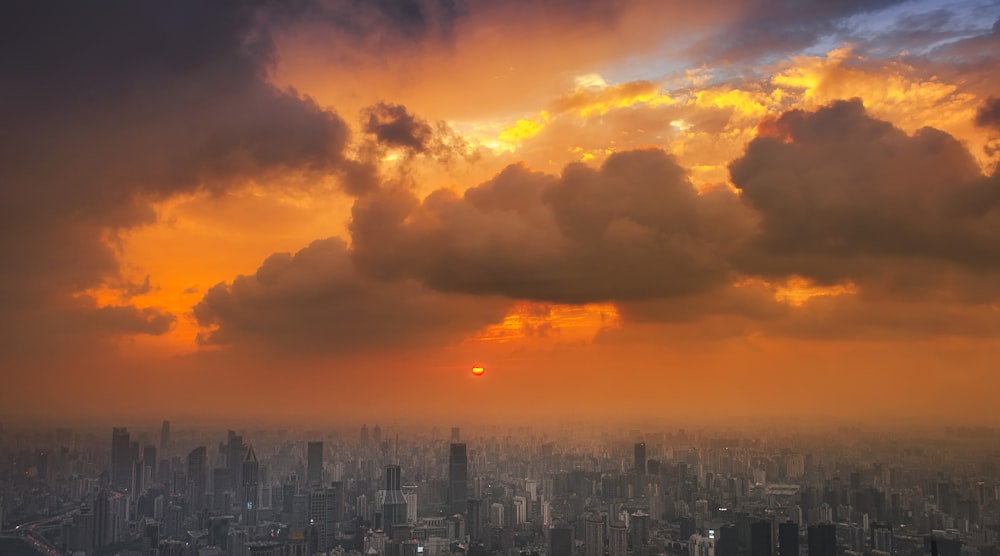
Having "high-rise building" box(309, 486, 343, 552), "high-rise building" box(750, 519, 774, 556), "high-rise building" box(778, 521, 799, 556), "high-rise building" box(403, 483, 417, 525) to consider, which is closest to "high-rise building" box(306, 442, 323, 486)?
"high-rise building" box(309, 486, 343, 552)

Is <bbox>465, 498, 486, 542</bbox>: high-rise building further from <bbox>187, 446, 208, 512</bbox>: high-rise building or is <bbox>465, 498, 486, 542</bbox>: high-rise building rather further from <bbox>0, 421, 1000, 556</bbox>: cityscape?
<bbox>187, 446, 208, 512</bbox>: high-rise building

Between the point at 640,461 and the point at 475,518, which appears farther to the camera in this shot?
Answer: the point at 640,461

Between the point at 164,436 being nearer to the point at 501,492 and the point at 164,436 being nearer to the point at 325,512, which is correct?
the point at 325,512

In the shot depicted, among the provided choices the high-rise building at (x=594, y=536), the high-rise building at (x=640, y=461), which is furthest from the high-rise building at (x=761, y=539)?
the high-rise building at (x=640, y=461)

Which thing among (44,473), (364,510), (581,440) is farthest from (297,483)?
(581,440)

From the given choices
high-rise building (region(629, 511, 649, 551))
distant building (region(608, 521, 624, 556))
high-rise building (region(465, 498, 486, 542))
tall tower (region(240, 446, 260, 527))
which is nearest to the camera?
distant building (region(608, 521, 624, 556))

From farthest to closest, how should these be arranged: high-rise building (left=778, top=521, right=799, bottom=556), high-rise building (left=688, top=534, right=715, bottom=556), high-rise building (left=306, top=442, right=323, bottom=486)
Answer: high-rise building (left=306, top=442, right=323, bottom=486) < high-rise building (left=688, top=534, right=715, bottom=556) < high-rise building (left=778, top=521, right=799, bottom=556)

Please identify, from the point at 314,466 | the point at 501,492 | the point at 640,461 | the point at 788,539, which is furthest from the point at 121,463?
the point at 788,539
